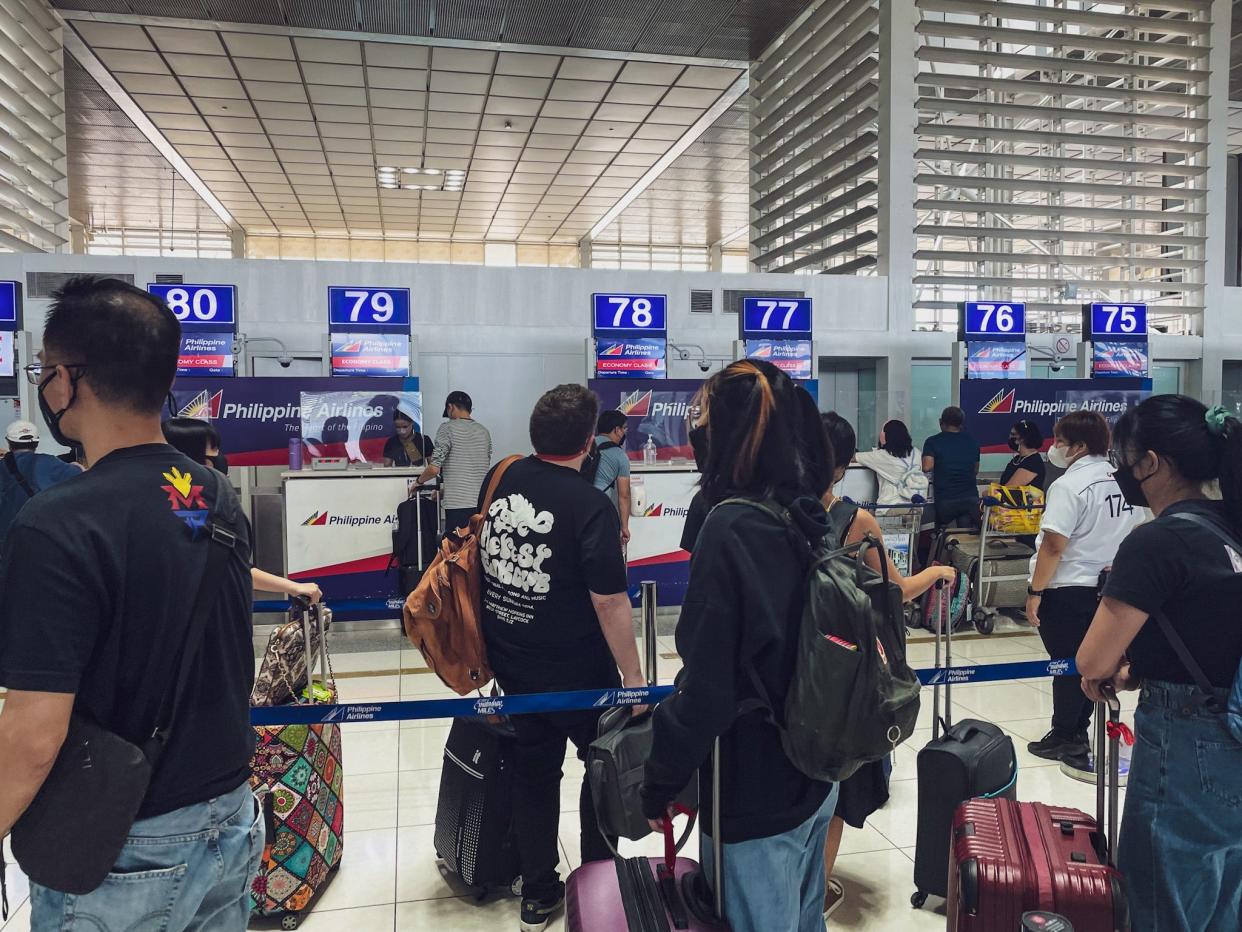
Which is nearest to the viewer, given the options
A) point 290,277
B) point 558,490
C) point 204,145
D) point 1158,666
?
point 1158,666

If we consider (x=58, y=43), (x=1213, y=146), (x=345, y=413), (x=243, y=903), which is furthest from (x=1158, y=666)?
(x=58, y=43)

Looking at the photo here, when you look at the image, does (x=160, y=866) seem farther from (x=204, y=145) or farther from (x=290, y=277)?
(x=204, y=145)

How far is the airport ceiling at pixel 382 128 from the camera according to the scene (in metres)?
9.90

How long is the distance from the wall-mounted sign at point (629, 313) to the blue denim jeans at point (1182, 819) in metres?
6.21

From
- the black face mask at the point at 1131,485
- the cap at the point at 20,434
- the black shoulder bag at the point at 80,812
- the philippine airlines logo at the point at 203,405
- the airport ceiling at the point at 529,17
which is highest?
the airport ceiling at the point at 529,17

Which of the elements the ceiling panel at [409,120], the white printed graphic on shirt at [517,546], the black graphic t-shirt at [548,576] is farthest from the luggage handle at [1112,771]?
the ceiling panel at [409,120]

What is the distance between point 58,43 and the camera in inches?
360

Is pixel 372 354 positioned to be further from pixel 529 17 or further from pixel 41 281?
pixel 529 17

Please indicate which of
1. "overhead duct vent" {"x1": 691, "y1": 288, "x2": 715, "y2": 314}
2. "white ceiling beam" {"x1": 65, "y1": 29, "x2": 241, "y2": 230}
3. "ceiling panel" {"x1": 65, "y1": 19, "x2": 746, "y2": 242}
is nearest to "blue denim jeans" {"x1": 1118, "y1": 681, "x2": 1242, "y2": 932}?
"overhead duct vent" {"x1": 691, "y1": 288, "x2": 715, "y2": 314}

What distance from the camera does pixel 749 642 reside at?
1.51m

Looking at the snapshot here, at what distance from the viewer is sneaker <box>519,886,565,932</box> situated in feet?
8.74

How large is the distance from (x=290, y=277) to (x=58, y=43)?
3724mm

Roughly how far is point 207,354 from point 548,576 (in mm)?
5483

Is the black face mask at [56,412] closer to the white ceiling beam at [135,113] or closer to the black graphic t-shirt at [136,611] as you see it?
the black graphic t-shirt at [136,611]
